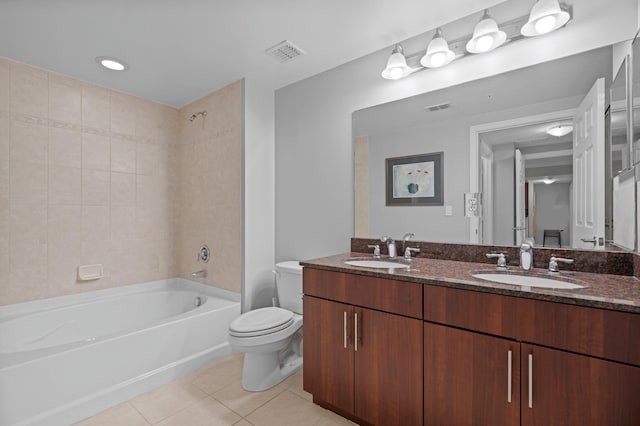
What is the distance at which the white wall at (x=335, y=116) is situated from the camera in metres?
1.49

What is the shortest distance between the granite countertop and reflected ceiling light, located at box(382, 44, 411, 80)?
1183mm

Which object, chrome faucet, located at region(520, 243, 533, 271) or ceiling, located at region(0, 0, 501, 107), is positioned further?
ceiling, located at region(0, 0, 501, 107)

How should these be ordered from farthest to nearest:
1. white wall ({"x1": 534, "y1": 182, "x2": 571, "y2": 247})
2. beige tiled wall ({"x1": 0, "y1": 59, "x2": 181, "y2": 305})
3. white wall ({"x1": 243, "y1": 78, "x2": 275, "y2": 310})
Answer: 1. white wall ({"x1": 243, "y1": 78, "x2": 275, "y2": 310})
2. beige tiled wall ({"x1": 0, "y1": 59, "x2": 181, "y2": 305})
3. white wall ({"x1": 534, "y1": 182, "x2": 571, "y2": 247})

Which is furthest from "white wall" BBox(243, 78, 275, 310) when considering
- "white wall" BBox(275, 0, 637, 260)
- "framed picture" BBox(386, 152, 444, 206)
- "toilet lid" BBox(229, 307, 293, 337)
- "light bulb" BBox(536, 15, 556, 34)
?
"light bulb" BBox(536, 15, 556, 34)

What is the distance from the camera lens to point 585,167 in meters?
1.42

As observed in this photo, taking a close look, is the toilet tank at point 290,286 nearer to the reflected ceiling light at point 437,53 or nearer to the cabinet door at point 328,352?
the cabinet door at point 328,352

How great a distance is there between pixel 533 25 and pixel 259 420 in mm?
2490

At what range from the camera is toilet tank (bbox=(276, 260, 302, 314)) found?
2340mm

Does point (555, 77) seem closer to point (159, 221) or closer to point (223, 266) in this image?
point (223, 266)

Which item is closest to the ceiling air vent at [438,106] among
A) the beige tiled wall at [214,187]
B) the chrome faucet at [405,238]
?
the chrome faucet at [405,238]

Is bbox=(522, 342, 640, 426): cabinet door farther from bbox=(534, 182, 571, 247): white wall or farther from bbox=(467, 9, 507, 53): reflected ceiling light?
bbox=(467, 9, 507, 53): reflected ceiling light

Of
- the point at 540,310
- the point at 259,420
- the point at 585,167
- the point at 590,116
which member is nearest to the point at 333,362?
the point at 259,420

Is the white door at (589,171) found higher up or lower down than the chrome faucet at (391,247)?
higher up

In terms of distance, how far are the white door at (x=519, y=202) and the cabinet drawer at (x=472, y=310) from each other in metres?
0.63
